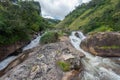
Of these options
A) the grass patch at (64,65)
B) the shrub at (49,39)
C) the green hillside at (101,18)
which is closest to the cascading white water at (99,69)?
the grass patch at (64,65)

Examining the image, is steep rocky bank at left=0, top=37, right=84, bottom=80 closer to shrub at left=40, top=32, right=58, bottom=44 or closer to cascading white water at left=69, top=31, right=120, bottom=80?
cascading white water at left=69, top=31, right=120, bottom=80

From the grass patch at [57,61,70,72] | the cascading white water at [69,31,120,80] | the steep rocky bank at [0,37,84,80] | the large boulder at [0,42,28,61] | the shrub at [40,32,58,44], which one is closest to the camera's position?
the steep rocky bank at [0,37,84,80]

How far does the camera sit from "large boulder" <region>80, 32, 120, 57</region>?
29969mm

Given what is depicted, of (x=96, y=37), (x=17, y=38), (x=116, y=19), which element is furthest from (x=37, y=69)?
(x=116, y=19)

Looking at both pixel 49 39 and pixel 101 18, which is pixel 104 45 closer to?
pixel 49 39

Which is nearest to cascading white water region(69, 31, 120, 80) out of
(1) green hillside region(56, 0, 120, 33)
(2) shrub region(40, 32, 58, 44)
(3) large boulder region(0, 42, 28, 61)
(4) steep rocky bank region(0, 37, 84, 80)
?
(4) steep rocky bank region(0, 37, 84, 80)

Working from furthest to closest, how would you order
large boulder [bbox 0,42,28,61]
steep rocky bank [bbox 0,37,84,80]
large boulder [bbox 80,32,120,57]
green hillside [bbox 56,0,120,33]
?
green hillside [bbox 56,0,120,33] → large boulder [bbox 80,32,120,57] → large boulder [bbox 0,42,28,61] → steep rocky bank [bbox 0,37,84,80]

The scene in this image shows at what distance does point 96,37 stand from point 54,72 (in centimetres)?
1422

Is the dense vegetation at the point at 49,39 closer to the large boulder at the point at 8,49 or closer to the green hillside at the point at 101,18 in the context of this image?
the large boulder at the point at 8,49

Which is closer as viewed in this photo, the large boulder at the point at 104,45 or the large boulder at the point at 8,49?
the large boulder at the point at 8,49

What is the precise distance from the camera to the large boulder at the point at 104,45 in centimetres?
2997

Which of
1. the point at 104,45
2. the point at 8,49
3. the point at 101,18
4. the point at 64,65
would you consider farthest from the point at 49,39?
the point at 101,18

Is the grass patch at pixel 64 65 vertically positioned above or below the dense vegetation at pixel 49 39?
below

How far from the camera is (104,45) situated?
31.1m
